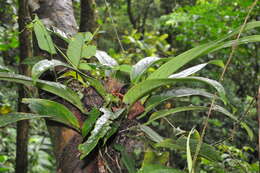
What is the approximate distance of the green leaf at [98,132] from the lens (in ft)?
1.99

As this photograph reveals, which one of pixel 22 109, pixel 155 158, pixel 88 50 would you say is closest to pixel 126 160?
pixel 155 158

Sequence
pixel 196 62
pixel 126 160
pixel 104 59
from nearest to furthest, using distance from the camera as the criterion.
Answer: pixel 126 160 < pixel 104 59 < pixel 196 62

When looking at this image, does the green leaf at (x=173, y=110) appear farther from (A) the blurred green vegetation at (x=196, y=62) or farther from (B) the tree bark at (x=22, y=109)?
→ (B) the tree bark at (x=22, y=109)

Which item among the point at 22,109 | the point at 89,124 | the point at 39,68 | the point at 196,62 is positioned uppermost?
the point at 39,68

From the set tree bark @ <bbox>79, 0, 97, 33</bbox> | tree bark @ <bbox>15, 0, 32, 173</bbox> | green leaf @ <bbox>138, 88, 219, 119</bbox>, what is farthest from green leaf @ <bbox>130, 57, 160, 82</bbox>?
tree bark @ <bbox>15, 0, 32, 173</bbox>

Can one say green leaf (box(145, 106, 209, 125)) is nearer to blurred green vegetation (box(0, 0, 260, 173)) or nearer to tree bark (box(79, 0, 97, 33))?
blurred green vegetation (box(0, 0, 260, 173))

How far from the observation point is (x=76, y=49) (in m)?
0.75

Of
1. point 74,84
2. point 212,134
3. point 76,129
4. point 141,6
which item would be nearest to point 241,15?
point 74,84

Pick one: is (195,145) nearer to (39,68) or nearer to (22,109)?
(39,68)

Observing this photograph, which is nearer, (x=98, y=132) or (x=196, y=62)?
(x=98, y=132)

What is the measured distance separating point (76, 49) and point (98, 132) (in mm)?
238

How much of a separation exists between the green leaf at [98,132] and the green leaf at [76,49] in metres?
0.17

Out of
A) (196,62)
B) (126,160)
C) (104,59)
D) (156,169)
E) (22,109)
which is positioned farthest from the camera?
(196,62)

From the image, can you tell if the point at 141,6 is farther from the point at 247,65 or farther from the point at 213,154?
the point at 213,154
